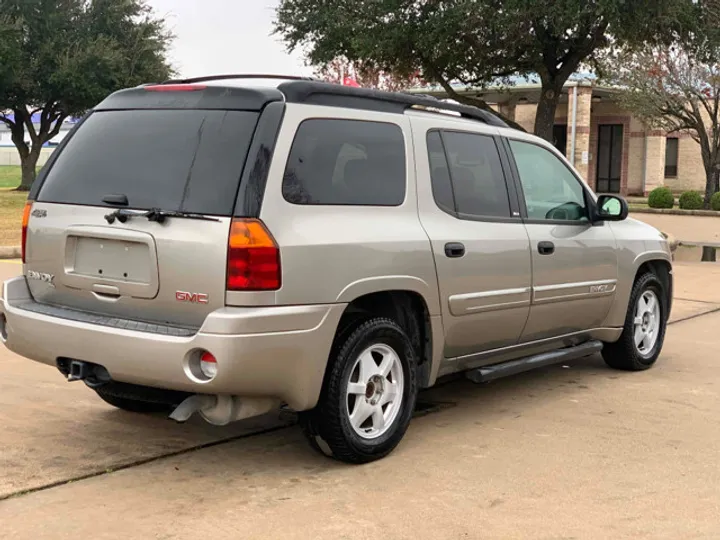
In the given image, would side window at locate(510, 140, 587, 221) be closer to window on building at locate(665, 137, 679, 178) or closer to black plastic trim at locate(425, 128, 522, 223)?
black plastic trim at locate(425, 128, 522, 223)

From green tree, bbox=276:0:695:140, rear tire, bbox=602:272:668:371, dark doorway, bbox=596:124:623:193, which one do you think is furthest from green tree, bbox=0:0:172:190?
rear tire, bbox=602:272:668:371

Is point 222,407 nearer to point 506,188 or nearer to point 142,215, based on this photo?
point 142,215

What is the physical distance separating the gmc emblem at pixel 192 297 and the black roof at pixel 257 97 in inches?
36.9

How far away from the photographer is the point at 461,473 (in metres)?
4.89

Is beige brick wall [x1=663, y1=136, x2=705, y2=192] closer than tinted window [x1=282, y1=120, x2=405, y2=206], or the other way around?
tinted window [x1=282, y1=120, x2=405, y2=206]

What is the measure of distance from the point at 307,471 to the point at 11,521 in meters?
1.45

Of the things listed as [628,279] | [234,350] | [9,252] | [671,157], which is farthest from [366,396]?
[671,157]

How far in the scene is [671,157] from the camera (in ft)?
155

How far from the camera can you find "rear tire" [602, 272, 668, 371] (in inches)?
287

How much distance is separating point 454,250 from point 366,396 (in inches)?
39.1

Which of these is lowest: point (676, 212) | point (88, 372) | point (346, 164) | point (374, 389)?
point (676, 212)

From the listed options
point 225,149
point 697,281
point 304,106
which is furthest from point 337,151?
point 697,281

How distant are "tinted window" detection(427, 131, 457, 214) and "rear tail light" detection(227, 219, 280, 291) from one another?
138 cm

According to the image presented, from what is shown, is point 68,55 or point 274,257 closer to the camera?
point 274,257
